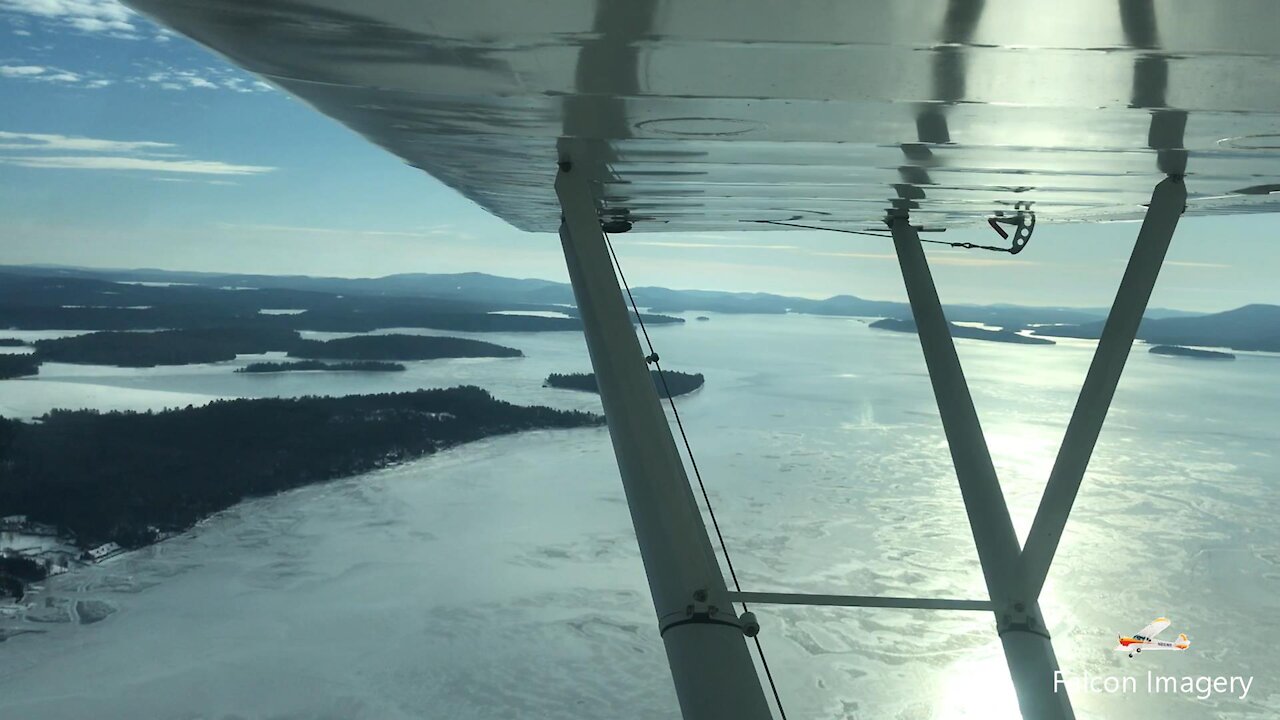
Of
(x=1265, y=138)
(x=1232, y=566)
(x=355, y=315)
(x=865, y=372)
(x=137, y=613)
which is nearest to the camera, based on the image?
(x=1265, y=138)

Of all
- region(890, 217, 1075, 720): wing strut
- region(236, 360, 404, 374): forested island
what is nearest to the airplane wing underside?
region(890, 217, 1075, 720): wing strut

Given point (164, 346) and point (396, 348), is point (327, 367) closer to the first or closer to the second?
point (396, 348)

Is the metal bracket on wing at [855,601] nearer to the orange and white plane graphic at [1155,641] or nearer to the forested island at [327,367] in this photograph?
the orange and white plane graphic at [1155,641]

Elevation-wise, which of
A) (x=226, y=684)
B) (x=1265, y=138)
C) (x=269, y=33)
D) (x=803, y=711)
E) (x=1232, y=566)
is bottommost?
(x=226, y=684)

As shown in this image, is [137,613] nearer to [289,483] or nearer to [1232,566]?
[289,483]

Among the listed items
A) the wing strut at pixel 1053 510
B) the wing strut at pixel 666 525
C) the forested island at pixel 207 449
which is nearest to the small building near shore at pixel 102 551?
the forested island at pixel 207 449

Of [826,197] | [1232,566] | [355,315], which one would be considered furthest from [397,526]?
[826,197]

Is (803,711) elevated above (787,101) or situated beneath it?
situated beneath
